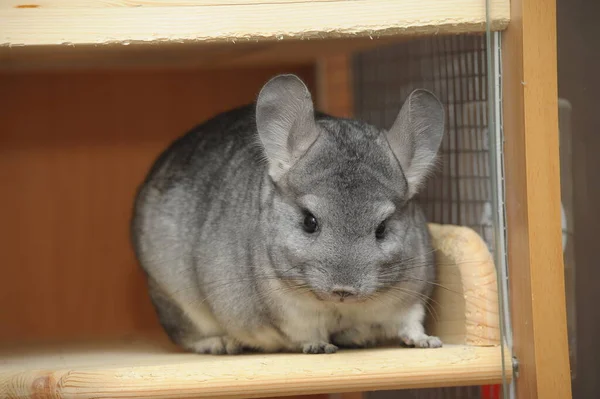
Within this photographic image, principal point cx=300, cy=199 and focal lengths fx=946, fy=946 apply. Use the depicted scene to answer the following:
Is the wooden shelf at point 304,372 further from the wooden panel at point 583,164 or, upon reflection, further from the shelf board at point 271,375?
the wooden panel at point 583,164

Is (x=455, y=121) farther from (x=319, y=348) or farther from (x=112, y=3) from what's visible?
(x=112, y=3)

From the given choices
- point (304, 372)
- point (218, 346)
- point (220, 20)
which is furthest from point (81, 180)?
point (304, 372)

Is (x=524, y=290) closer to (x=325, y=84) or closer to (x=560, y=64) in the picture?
(x=560, y=64)

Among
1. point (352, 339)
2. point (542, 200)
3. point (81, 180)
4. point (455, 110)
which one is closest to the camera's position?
point (542, 200)

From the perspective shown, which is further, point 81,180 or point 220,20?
point 81,180

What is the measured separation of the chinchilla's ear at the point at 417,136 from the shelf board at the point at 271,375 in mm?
362

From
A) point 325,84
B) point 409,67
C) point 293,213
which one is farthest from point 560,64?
point 325,84

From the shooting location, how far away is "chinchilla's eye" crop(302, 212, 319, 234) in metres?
1.75

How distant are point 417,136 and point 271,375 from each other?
1.80 feet

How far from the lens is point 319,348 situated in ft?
6.03

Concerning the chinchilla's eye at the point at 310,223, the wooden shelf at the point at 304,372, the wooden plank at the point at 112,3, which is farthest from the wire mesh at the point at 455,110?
the wooden plank at the point at 112,3

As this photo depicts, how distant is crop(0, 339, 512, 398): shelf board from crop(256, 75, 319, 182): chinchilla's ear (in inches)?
15.2

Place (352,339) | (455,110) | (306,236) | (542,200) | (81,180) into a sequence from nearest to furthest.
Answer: (542,200) < (306,236) < (352,339) < (455,110) < (81,180)

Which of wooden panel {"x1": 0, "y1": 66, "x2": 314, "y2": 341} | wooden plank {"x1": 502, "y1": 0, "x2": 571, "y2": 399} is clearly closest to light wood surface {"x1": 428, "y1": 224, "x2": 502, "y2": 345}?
wooden plank {"x1": 502, "y1": 0, "x2": 571, "y2": 399}
